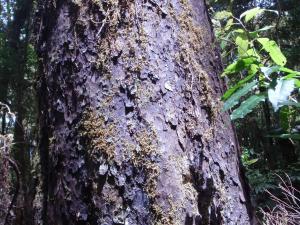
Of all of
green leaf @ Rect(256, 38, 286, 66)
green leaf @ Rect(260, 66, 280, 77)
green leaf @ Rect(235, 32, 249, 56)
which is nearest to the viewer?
green leaf @ Rect(260, 66, 280, 77)

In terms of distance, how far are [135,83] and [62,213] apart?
454 mm

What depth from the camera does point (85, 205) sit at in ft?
3.75

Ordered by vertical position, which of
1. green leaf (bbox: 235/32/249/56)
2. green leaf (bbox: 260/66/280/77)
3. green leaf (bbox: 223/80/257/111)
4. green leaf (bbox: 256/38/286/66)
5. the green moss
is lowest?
the green moss

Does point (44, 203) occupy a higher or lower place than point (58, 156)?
lower

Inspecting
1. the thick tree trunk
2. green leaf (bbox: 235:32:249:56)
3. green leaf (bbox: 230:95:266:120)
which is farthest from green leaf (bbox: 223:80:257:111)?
green leaf (bbox: 235:32:249:56)

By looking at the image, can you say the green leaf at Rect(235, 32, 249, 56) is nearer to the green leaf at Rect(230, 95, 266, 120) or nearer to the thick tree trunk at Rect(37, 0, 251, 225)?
the thick tree trunk at Rect(37, 0, 251, 225)

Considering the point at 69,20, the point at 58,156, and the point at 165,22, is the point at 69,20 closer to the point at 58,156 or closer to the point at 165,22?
the point at 165,22

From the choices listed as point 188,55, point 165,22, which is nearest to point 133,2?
point 165,22

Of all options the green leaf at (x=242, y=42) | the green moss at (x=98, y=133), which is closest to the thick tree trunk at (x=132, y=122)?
the green moss at (x=98, y=133)

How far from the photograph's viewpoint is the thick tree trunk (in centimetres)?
113

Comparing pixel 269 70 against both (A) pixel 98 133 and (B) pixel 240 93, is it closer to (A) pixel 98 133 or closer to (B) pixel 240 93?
(B) pixel 240 93

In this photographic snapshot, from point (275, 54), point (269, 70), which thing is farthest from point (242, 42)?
point (269, 70)

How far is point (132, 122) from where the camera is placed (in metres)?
1.18

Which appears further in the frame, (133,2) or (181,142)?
(133,2)
